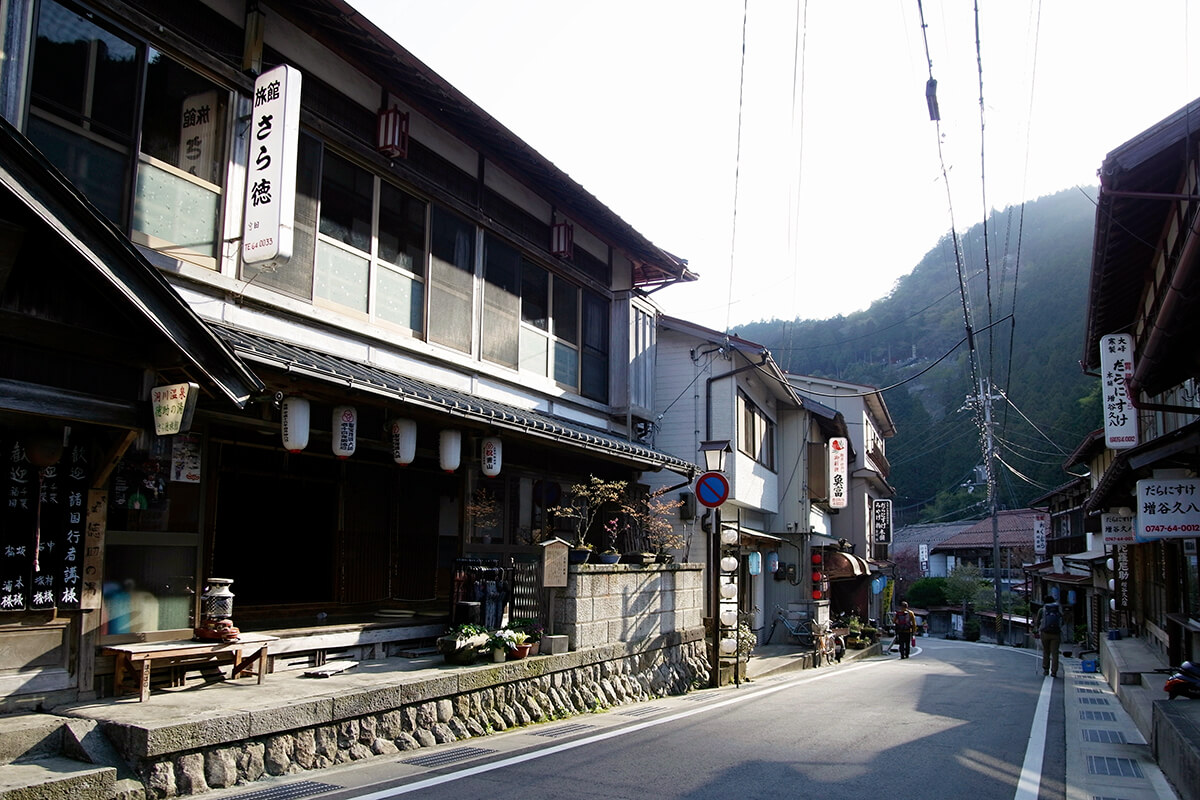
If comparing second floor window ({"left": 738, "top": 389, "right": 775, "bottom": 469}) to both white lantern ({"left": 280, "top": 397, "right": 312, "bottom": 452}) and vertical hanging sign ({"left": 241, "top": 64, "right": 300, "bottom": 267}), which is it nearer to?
white lantern ({"left": 280, "top": 397, "right": 312, "bottom": 452})

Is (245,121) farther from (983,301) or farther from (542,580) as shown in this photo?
(983,301)

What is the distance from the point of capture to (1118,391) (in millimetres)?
17109

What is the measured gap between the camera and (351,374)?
10.3m

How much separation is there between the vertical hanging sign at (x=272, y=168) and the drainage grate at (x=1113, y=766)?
1091 cm

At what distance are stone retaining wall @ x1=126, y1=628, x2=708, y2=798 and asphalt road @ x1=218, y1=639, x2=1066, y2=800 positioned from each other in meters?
0.24

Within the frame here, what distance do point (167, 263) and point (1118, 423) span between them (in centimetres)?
1698

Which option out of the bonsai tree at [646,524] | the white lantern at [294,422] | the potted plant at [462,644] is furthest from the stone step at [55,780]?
the bonsai tree at [646,524]

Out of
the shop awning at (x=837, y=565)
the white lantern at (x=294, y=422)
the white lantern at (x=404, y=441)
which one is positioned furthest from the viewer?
the shop awning at (x=837, y=565)

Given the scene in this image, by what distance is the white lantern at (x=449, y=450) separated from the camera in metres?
12.8

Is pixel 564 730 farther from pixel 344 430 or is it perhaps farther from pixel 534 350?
pixel 534 350

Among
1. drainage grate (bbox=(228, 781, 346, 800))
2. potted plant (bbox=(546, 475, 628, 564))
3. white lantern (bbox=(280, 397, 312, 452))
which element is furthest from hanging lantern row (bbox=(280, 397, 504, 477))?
drainage grate (bbox=(228, 781, 346, 800))

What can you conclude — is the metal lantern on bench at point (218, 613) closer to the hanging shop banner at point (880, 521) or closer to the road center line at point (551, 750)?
the road center line at point (551, 750)

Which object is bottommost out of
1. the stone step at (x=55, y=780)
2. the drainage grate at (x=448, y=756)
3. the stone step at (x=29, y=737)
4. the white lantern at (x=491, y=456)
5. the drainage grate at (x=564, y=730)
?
the drainage grate at (x=564, y=730)

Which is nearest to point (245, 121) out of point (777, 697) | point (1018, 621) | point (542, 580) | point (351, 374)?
point (351, 374)
